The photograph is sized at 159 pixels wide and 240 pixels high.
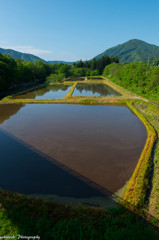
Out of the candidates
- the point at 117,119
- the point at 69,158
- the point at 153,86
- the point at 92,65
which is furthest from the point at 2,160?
the point at 92,65

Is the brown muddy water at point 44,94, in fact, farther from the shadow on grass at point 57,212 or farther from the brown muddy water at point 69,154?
the shadow on grass at point 57,212

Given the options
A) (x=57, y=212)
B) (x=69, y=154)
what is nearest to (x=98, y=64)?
(x=69, y=154)

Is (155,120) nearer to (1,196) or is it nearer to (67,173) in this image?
(67,173)

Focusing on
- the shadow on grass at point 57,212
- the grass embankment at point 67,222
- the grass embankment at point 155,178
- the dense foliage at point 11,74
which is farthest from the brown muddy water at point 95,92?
the grass embankment at point 67,222

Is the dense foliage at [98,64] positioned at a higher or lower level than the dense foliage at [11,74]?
higher

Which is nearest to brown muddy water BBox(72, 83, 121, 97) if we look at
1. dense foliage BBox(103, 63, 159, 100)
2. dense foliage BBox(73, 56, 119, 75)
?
dense foliage BBox(103, 63, 159, 100)

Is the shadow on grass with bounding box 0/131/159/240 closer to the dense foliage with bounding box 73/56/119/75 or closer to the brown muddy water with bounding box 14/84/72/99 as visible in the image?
the brown muddy water with bounding box 14/84/72/99
